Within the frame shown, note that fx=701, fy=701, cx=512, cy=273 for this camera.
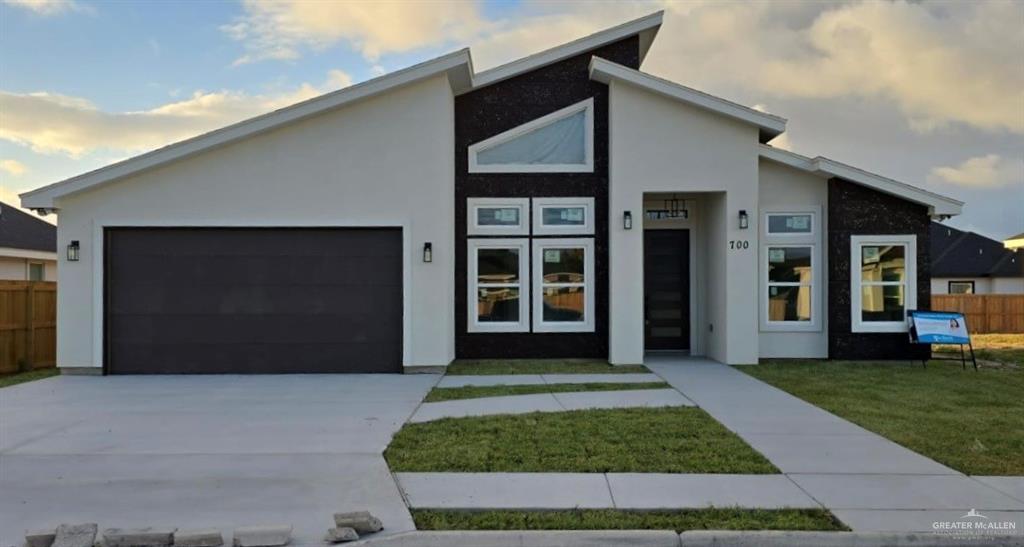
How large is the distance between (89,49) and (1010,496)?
52.7 ft

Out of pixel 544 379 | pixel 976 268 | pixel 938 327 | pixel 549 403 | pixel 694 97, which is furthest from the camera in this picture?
pixel 976 268

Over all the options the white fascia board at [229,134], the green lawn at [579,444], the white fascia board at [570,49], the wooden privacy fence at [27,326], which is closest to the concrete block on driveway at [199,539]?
the green lawn at [579,444]

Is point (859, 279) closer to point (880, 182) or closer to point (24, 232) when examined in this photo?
point (880, 182)

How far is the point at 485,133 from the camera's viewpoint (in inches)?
536

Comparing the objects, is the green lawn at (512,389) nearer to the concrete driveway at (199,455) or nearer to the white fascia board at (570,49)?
the concrete driveway at (199,455)

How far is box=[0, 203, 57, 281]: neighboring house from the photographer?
19792 millimetres

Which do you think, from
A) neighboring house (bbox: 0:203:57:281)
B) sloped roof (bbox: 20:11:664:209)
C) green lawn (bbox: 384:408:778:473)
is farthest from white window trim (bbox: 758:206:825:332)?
neighboring house (bbox: 0:203:57:281)

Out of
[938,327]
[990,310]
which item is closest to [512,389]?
[938,327]

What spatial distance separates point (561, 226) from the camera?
44.4ft

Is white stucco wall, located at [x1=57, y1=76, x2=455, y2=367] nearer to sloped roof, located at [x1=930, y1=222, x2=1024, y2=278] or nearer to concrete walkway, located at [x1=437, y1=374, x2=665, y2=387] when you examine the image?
concrete walkway, located at [x1=437, y1=374, x2=665, y2=387]

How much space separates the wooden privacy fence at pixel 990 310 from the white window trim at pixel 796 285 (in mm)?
15240

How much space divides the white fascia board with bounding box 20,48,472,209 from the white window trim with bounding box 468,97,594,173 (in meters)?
2.03

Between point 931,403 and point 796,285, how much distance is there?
4629 millimetres

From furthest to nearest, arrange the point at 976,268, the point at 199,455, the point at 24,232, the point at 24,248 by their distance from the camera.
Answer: the point at 976,268 < the point at 24,232 < the point at 24,248 < the point at 199,455
